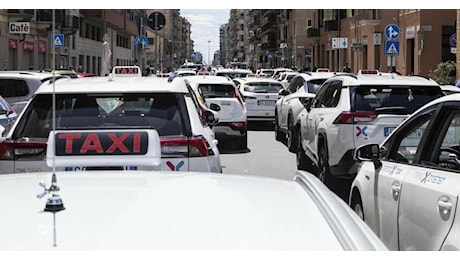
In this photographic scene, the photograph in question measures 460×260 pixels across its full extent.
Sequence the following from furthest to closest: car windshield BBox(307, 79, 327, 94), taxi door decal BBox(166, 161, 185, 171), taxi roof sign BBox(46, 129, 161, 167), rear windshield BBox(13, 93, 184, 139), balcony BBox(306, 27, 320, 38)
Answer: balcony BBox(306, 27, 320, 38)
car windshield BBox(307, 79, 327, 94)
rear windshield BBox(13, 93, 184, 139)
taxi door decal BBox(166, 161, 185, 171)
taxi roof sign BBox(46, 129, 161, 167)

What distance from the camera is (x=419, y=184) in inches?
191

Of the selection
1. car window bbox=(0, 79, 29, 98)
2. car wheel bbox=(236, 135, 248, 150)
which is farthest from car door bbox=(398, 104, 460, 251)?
car window bbox=(0, 79, 29, 98)

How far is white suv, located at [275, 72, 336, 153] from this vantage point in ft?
51.4

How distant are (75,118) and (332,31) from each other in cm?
5524

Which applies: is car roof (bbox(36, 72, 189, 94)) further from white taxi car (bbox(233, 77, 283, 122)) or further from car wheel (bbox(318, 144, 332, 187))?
white taxi car (bbox(233, 77, 283, 122))

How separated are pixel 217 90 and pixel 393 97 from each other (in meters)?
7.49

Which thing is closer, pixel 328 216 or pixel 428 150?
pixel 328 216

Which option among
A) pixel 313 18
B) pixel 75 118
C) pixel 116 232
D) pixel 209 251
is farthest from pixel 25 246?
pixel 313 18

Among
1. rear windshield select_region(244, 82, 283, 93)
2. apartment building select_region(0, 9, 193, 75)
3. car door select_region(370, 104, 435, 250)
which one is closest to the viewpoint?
car door select_region(370, 104, 435, 250)

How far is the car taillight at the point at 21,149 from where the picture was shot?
610 centimetres

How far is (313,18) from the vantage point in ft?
248

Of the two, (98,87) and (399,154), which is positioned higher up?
(98,87)

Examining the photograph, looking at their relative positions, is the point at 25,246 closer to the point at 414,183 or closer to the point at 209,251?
the point at 209,251

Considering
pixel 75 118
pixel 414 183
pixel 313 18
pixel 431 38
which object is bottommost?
pixel 414 183
